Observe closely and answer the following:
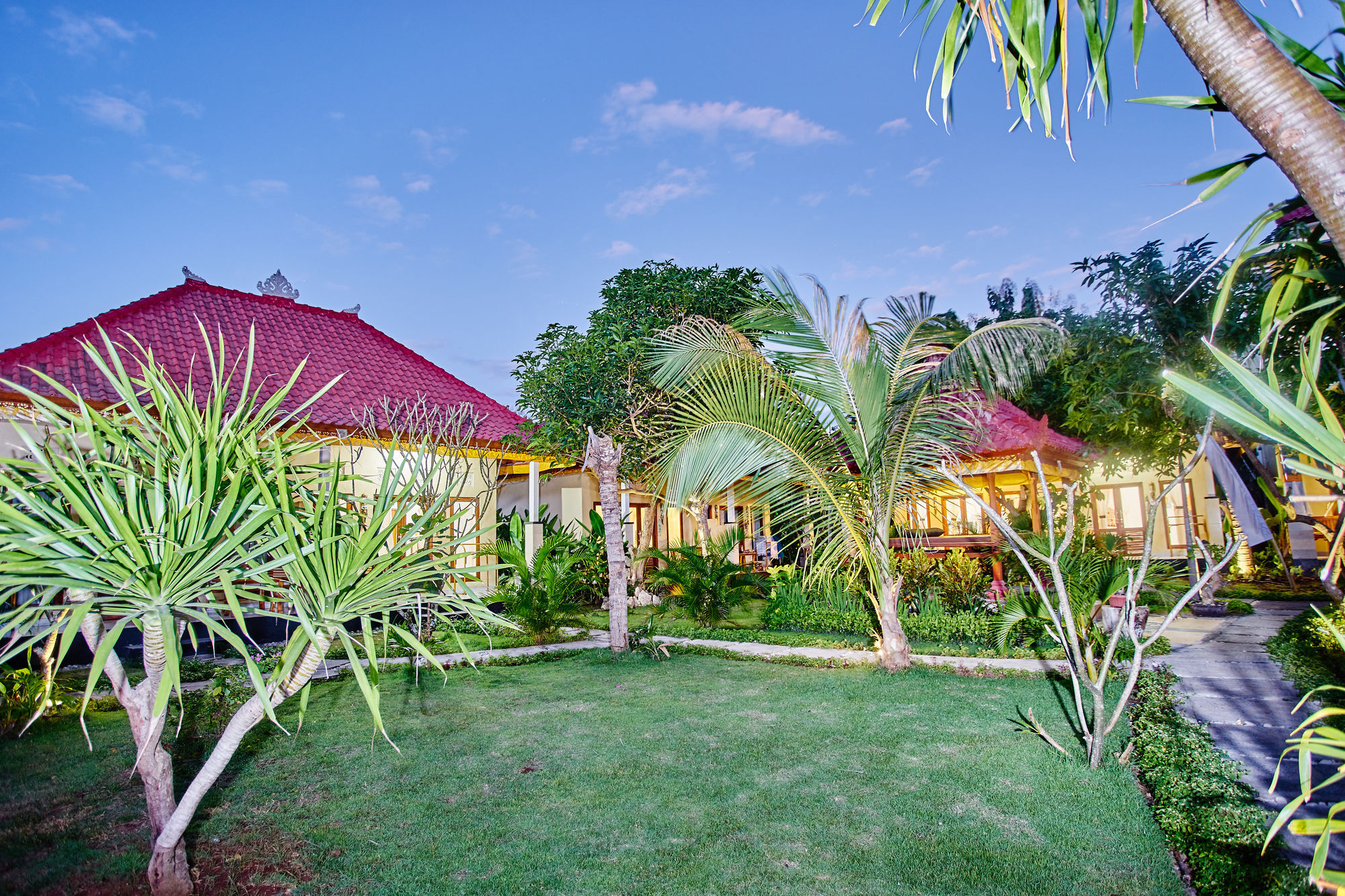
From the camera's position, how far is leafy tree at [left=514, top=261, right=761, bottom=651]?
35.7 ft

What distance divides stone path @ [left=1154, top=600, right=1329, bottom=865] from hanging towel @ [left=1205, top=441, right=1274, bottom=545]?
131cm

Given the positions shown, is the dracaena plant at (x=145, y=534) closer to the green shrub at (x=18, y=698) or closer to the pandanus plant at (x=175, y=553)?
the pandanus plant at (x=175, y=553)

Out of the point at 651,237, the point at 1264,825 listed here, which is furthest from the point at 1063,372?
the point at 1264,825

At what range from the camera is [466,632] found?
10.2 metres

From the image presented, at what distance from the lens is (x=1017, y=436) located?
13.0 meters

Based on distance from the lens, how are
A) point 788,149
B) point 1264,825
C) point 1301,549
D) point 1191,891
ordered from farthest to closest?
1. point 1301,549
2. point 788,149
3. point 1264,825
4. point 1191,891

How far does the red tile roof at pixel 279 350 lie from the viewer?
370 inches

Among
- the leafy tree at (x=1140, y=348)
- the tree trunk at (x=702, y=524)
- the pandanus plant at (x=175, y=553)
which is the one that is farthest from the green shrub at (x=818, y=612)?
the pandanus plant at (x=175, y=553)

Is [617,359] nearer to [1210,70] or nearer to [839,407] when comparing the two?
[839,407]

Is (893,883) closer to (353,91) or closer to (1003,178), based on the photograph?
(1003,178)

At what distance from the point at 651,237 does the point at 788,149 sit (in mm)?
3897

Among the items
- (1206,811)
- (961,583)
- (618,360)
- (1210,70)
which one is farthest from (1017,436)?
(1210,70)

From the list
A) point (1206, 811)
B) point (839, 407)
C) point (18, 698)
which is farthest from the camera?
point (839, 407)

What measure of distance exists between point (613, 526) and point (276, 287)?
995cm
